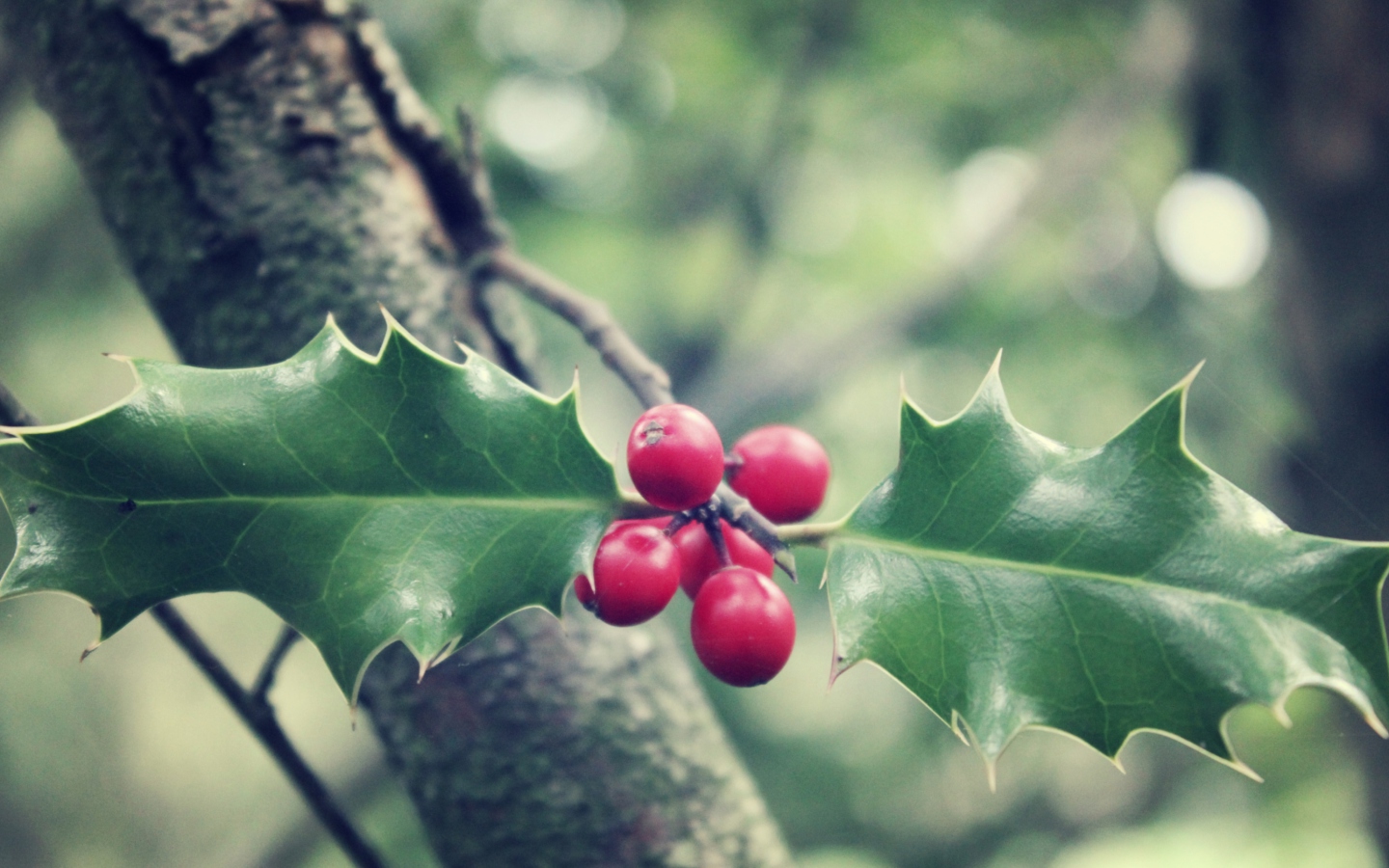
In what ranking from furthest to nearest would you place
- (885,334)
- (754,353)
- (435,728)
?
1. (754,353)
2. (885,334)
3. (435,728)

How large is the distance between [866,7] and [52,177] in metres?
3.45

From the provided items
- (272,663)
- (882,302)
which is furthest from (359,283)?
(882,302)

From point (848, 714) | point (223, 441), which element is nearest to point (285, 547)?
point (223, 441)

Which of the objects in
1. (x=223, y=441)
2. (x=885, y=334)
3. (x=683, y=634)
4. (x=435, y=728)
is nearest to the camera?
(x=223, y=441)

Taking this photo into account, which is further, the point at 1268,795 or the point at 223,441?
the point at 1268,795

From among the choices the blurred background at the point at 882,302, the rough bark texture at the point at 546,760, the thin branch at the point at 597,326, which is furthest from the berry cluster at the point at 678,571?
the blurred background at the point at 882,302

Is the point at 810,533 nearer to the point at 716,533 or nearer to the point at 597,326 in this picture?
the point at 716,533

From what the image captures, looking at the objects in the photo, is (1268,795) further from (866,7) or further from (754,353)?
(866,7)

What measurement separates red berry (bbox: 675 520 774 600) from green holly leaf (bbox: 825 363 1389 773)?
9 cm

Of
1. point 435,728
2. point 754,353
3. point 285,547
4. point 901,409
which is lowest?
point 754,353

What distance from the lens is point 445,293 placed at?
1.13m

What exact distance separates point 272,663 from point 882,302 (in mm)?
2975

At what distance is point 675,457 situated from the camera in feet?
2.29

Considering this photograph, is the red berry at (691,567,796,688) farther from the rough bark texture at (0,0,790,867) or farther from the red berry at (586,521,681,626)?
the rough bark texture at (0,0,790,867)
